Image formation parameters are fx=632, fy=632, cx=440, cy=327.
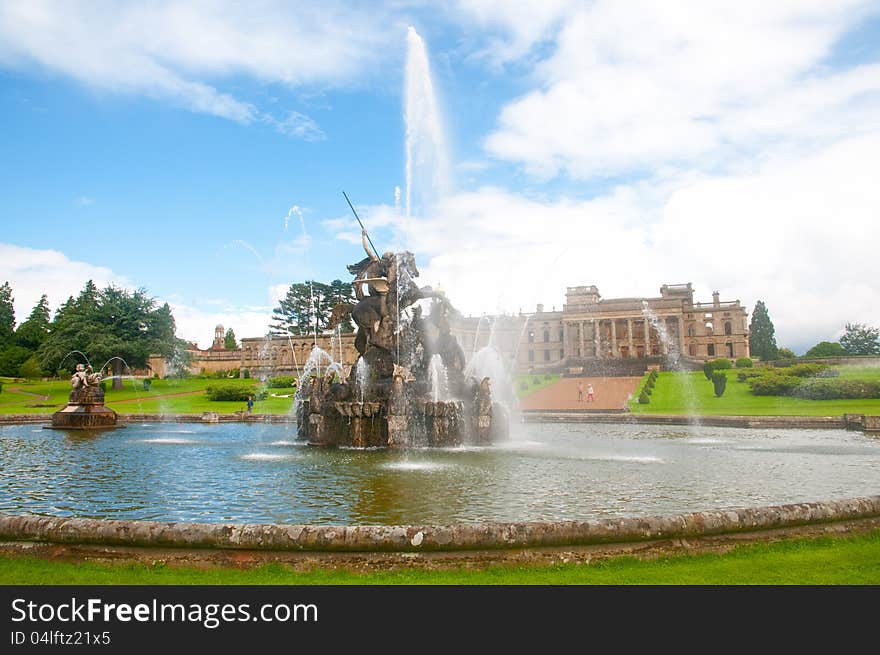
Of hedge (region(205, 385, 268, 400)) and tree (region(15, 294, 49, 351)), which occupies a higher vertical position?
tree (region(15, 294, 49, 351))

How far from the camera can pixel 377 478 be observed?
11.4 metres

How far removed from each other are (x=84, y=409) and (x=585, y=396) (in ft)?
111

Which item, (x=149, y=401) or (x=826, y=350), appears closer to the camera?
(x=149, y=401)

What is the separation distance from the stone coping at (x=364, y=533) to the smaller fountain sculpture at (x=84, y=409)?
779 inches

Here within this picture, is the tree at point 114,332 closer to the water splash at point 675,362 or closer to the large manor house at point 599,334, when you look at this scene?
the large manor house at point 599,334

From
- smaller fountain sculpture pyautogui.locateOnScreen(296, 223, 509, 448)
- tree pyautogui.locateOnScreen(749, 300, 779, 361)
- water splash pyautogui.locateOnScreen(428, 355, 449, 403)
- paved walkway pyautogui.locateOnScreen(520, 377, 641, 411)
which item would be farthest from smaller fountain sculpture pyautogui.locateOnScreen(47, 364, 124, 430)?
tree pyautogui.locateOnScreen(749, 300, 779, 361)

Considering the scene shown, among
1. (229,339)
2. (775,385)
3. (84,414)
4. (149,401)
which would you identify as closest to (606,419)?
(775,385)

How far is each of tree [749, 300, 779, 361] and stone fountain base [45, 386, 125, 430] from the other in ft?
312

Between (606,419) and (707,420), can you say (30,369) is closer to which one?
(606,419)

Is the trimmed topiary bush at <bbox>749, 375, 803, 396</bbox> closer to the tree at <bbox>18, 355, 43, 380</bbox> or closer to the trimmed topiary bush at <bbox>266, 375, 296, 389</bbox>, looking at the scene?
the trimmed topiary bush at <bbox>266, 375, 296, 389</bbox>

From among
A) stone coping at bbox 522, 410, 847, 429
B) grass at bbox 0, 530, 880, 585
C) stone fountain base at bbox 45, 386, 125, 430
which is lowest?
grass at bbox 0, 530, 880, 585

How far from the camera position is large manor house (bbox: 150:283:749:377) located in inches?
3541

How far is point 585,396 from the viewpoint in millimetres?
47562
